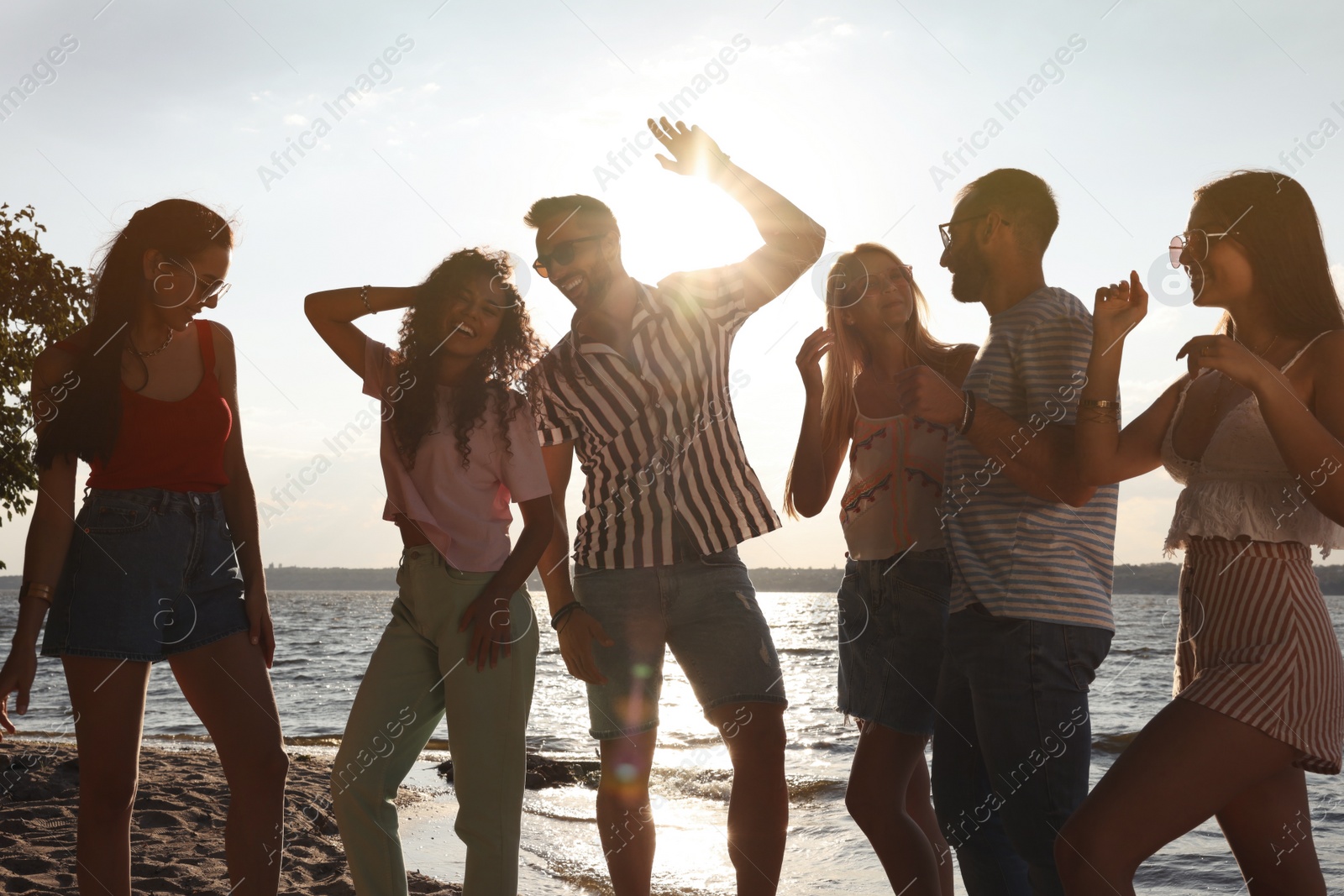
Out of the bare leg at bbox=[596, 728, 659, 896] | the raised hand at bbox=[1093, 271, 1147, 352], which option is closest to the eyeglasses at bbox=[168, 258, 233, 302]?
the bare leg at bbox=[596, 728, 659, 896]

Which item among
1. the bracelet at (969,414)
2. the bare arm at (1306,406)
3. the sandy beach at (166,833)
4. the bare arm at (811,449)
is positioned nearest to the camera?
the bare arm at (1306,406)

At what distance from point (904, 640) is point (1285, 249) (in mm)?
1640

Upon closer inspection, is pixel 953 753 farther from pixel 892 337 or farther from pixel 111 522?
pixel 111 522

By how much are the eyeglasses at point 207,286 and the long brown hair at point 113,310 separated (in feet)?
0.09

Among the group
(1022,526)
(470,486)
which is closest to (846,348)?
(1022,526)

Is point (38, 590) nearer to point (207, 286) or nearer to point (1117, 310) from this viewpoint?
point (207, 286)

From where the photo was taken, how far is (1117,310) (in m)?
2.53

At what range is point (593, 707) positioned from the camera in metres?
A: 3.43

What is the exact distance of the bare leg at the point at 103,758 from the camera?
2852 mm

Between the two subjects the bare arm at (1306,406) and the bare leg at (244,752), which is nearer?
the bare arm at (1306,406)

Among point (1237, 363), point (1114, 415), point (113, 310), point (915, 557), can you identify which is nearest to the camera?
point (1237, 363)

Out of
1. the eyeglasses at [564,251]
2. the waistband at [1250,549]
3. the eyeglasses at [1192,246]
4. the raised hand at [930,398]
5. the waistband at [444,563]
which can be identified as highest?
the eyeglasses at [564,251]

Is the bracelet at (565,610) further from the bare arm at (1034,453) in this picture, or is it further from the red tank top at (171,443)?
the bare arm at (1034,453)

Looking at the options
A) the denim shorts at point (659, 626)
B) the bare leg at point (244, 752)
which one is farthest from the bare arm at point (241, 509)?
the denim shorts at point (659, 626)
